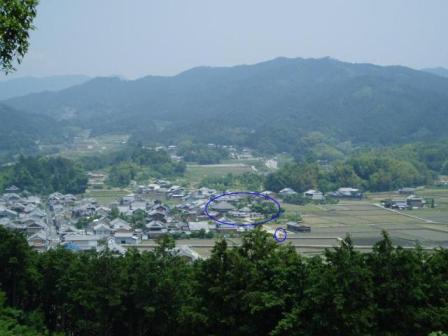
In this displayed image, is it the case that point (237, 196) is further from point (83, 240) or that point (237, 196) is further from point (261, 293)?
point (261, 293)

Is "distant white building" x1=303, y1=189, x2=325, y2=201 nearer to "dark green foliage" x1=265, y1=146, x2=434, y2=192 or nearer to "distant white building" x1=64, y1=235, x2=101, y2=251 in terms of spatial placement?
"dark green foliage" x1=265, y1=146, x2=434, y2=192

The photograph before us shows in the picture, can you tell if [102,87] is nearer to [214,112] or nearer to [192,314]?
[214,112]

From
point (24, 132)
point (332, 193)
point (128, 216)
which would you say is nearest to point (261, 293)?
point (128, 216)

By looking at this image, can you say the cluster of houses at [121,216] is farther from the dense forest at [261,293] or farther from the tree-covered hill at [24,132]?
the tree-covered hill at [24,132]

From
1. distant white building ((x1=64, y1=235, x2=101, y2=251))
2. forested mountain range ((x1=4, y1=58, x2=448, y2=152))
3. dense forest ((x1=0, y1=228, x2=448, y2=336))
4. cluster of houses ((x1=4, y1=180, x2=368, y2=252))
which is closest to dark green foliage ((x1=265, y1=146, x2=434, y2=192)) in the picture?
cluster of houses ((x1=4, y1=180, x2=368, y2=252))

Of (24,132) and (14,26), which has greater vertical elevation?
(14,26)

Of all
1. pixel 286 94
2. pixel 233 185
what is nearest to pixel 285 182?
pixel 233 185

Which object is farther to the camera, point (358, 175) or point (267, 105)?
point (267, 105)
